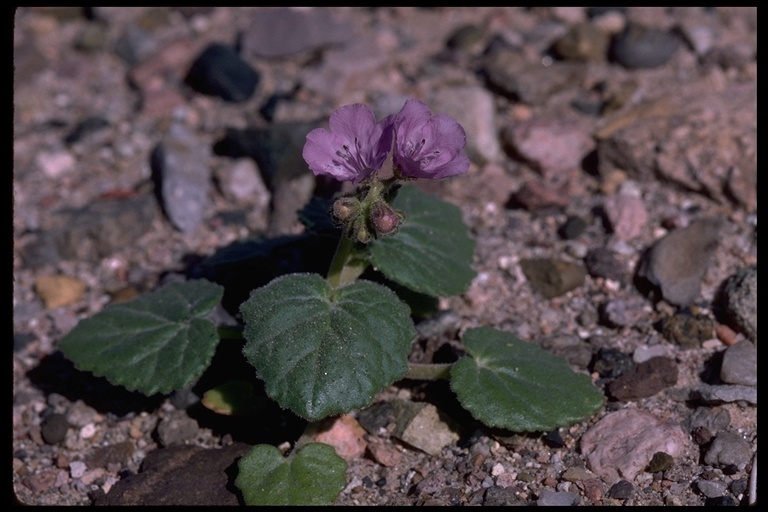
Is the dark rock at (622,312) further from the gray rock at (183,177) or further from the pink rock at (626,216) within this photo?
the gray rock at (183,177)

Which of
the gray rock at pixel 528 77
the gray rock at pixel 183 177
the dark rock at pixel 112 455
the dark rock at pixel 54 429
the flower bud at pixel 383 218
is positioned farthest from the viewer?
the gray rock at pixel 528 77

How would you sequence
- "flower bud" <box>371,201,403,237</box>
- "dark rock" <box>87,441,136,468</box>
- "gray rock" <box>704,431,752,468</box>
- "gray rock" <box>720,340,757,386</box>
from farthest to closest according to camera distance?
"dark rock" <box>87,441,136,468</box> < "gray rock" <box>720,340,757,386</box> < "gray rock" <box>704,431,752,468</box> < "flower bud" <box>371,201,403,237</box>

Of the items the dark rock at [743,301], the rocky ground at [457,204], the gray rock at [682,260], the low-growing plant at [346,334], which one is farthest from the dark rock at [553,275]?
the dark rock at [743,301]

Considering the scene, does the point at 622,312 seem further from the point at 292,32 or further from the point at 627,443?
the point at 292,32

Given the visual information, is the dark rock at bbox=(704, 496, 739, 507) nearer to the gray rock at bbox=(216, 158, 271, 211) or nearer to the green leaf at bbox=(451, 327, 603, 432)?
the green leaf at bbox=(451, 327, 603, 432)

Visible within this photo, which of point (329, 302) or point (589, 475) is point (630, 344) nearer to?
point (589, 475)

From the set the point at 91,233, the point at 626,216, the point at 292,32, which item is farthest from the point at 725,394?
the point at 292,32

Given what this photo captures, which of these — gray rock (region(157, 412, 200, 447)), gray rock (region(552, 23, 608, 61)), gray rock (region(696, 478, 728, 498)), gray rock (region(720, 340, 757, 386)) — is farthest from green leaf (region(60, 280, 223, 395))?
gray rock (region(552, 23, 608, 61))

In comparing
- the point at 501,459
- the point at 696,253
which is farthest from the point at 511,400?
the point at 696,253
